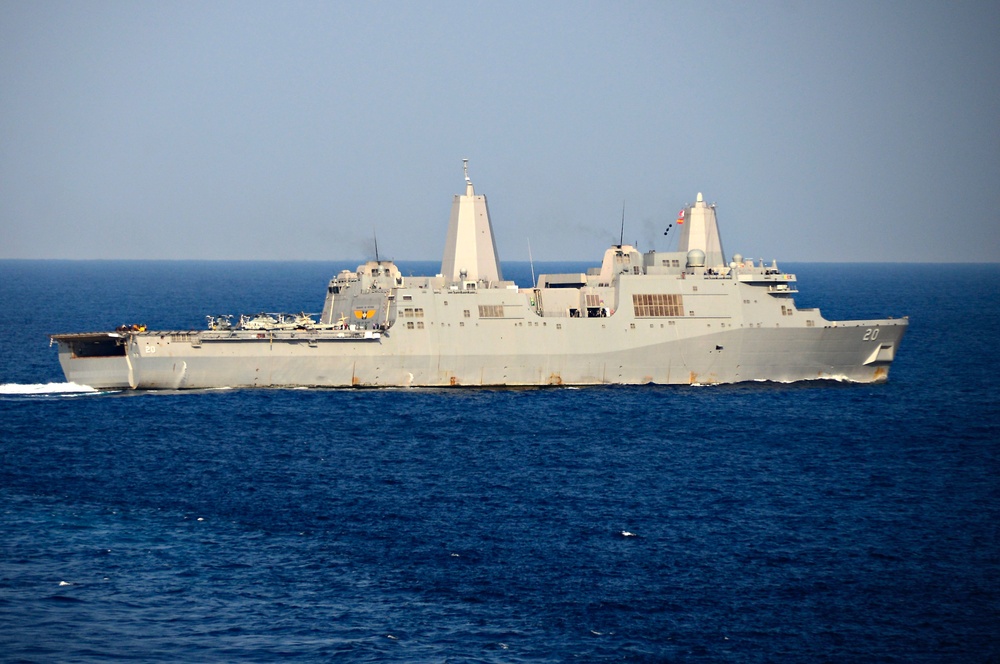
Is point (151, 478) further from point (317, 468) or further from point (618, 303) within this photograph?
point (618, 303)

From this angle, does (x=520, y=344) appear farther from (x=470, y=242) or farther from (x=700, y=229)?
(x=700, y=229)

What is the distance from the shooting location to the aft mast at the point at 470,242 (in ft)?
155

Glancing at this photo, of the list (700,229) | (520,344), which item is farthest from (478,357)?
(700,229)

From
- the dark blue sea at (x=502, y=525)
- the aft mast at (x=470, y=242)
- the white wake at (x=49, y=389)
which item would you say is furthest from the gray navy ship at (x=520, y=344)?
the aft mast at (x=470, y=242)

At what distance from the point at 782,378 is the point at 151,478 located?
2582 cm

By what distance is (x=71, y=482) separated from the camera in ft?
94.5

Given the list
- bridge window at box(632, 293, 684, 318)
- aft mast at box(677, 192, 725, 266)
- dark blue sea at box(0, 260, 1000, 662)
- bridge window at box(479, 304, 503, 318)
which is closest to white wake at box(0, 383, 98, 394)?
dark blue sea at box(0, 260, 1000, 662)

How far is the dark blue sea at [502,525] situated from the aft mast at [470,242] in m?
7.24

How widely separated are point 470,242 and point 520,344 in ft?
22.7

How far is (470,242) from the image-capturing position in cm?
4719

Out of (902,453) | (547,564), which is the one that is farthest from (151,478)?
(902,453)

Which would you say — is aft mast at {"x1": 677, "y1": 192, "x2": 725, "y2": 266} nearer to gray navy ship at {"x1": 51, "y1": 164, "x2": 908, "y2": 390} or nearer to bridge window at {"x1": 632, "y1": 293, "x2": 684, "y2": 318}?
gray navy ship at {"x1": 51, "y1": 164, "x2": 908, "y2": 390}

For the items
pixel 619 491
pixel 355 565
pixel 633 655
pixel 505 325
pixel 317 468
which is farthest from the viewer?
pixel 505 325

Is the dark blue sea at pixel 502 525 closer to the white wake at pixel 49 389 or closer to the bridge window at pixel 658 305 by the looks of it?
the white wake at pixel 49 389
